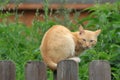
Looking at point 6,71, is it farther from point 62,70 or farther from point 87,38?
point 87,38

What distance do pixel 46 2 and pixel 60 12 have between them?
74 centimetres

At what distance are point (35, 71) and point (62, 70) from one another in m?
0.23

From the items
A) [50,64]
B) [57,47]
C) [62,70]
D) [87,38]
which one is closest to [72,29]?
[87,38]

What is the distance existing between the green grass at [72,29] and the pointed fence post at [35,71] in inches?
62.3

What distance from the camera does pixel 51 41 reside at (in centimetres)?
589

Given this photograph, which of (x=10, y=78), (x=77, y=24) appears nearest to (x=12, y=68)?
(x=10, y=78)

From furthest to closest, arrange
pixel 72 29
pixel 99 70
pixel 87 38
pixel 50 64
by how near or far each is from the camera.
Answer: pixel 72 29
pixel 87 38
pixel 50 64
pixel 99 70

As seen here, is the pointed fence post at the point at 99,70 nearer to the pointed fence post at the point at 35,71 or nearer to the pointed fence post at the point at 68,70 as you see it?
the pointed fence post at the point at 68,70

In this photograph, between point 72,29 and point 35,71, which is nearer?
point 35,71

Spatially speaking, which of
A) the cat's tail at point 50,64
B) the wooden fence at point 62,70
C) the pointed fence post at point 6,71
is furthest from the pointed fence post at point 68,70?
Result: the cat's tail at point 50,64

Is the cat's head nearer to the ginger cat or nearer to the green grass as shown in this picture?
the green grass

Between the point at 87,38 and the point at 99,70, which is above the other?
the point at 87,38

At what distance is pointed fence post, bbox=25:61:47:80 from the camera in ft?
16.1

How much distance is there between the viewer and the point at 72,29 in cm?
793
